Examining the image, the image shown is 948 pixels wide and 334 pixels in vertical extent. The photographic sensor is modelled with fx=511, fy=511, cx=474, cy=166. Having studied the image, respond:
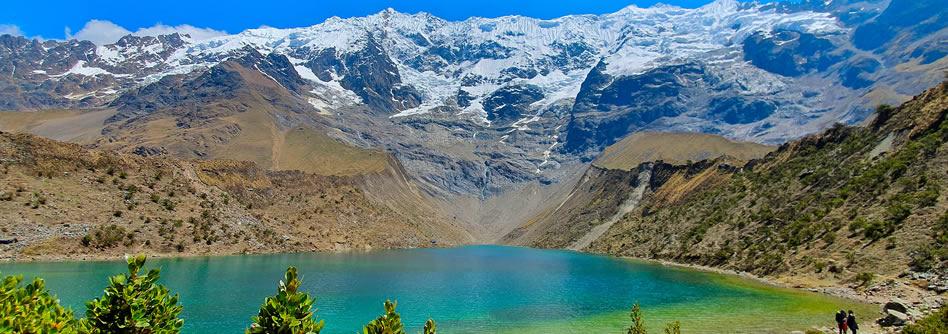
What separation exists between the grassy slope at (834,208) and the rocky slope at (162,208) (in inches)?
2797

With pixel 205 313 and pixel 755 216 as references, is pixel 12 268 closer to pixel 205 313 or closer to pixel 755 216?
pixel 205 313

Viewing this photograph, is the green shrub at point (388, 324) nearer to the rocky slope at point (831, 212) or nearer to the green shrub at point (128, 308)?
the green shrub at point (128, 308)

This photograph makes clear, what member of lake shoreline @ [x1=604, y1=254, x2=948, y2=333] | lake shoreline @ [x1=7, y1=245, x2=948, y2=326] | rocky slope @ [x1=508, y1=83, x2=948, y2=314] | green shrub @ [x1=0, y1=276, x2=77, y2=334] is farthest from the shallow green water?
green shrub @ [x1=0, y1=276, x2=77, y2=334]

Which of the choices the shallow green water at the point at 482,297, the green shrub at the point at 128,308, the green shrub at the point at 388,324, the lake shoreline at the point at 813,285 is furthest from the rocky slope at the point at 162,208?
the green shrub at the point at 388,324

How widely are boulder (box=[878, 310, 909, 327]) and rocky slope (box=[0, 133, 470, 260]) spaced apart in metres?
80.8

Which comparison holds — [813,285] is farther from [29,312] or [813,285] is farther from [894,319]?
[29,312]

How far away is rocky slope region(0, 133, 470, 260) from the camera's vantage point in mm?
65125

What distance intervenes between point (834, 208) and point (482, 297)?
42.0 m

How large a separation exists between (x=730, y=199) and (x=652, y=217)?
27.2 metres

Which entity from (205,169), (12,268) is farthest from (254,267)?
(205,169)

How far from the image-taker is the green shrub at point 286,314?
8.39m

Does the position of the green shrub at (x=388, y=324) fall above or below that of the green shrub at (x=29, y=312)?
Answer: below

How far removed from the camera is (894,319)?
2956cm

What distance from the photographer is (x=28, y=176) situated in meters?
69.4
